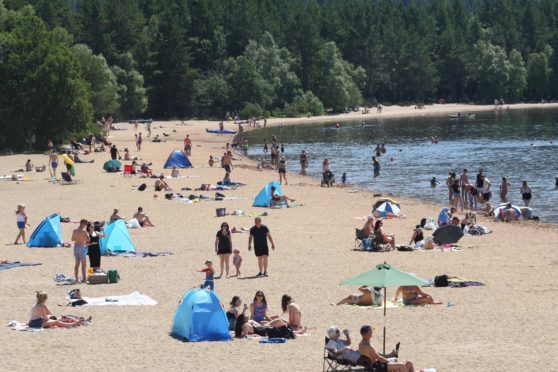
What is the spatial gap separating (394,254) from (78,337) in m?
11.1

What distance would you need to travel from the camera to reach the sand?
16266mm

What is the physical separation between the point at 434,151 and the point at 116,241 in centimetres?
4603

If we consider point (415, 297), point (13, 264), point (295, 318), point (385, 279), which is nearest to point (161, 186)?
point (13, 264)

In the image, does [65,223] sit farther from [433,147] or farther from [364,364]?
[433,147]

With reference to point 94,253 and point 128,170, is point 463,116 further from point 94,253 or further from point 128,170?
point 94,253

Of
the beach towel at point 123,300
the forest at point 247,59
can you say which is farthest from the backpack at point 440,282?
the forest at point 247,59

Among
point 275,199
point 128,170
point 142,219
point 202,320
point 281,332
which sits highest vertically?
point 128,170

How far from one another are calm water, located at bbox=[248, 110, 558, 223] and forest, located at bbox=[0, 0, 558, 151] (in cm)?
1212

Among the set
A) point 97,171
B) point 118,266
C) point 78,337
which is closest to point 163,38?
point 97,171

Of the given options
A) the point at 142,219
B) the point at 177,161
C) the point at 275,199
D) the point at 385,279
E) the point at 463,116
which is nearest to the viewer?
the point at 385,279

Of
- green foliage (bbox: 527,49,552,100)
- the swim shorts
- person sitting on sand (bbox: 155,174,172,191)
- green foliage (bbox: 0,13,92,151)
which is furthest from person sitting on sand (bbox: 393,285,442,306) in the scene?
green foliage (bbox: 527,49,552,100)

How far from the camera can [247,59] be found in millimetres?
111375

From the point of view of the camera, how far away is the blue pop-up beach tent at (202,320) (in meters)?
17.5

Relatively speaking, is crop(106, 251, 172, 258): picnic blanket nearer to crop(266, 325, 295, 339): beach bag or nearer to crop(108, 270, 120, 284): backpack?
crop(108, 270, 120, 284): backpack
